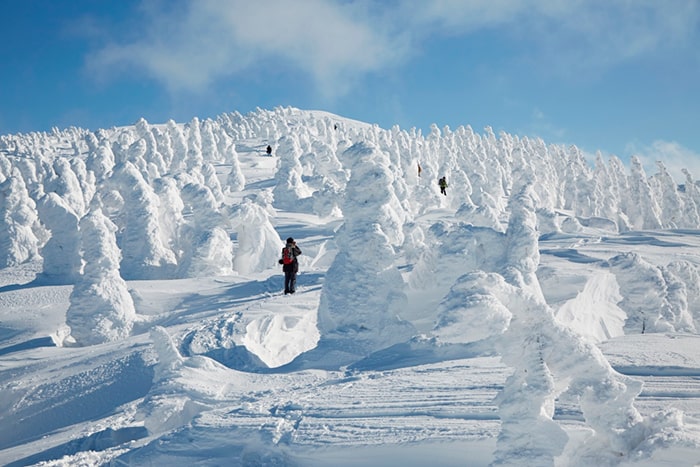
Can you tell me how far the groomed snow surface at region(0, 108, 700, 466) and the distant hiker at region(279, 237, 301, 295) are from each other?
53 cm

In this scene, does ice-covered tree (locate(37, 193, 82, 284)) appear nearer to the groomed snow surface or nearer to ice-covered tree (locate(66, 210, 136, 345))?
the groomed snow surface

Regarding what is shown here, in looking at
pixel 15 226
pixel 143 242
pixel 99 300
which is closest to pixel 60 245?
pixel 143 242

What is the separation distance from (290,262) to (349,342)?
12.5 ft

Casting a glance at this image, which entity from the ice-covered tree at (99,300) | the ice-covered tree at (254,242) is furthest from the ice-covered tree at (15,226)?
the ice-covered tree at (99,300)

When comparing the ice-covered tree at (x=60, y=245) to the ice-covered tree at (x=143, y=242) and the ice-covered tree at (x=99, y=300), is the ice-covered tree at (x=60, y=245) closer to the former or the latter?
the ice-covered tree at (x=143, y=242)

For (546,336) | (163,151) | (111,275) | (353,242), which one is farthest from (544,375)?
(163,151)

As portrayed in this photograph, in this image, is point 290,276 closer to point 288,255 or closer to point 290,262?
point 290,262

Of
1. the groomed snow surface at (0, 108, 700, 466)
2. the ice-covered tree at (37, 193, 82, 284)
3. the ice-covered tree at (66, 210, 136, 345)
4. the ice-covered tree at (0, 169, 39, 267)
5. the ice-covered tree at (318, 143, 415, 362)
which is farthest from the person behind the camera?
the ice-covered tree at (0, 169, 39, 267)

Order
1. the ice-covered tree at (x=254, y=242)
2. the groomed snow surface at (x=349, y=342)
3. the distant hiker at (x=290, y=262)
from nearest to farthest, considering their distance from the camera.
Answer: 1. the groomed snow surface at (x=349, y=342)
2. the distant hiker at (x=290, y=262)
3. the ice-covered tree at (x=254, y=242)

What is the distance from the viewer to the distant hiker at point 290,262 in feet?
45.5

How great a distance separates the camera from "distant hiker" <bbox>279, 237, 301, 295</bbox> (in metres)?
13.9

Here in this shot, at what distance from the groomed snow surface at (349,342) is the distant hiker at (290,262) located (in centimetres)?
53

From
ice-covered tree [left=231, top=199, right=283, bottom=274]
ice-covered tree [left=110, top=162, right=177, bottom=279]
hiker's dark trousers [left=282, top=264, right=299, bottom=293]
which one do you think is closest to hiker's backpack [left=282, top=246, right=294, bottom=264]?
hiker's dark trousers [left=282, top=264, right=299, bottom=293]

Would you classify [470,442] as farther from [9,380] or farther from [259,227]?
[259,227]
